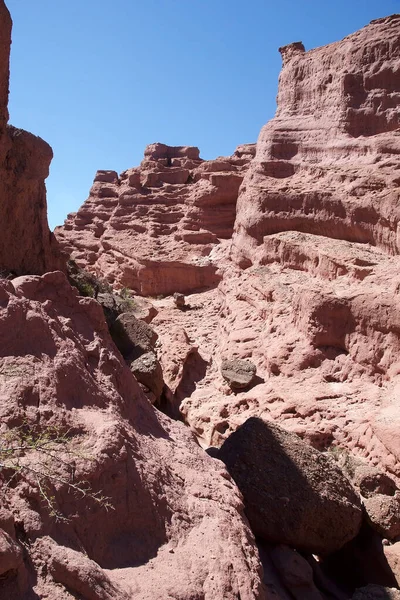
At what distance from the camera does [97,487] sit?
3.87 m

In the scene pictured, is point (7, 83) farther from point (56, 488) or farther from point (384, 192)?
point (384, 192)

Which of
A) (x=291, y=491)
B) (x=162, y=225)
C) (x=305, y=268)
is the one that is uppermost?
(x=162, y=225)

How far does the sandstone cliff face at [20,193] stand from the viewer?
28.6 feet

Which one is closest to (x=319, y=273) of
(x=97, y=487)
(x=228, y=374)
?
(x=228, y=374)

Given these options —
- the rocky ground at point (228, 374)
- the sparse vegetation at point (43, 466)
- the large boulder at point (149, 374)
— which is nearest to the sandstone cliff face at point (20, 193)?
the rocky ground at point (228, 374)

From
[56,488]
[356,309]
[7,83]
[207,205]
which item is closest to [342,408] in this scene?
[356,309]

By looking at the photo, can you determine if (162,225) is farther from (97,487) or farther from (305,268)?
(97,487)

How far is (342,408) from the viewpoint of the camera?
9.79 m

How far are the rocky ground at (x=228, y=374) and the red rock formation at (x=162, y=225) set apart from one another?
14 centimetres

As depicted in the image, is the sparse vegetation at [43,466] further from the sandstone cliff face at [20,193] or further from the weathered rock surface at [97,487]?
the sandstone cliff face at [20,193]

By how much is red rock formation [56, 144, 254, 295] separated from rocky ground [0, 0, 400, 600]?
138 mm

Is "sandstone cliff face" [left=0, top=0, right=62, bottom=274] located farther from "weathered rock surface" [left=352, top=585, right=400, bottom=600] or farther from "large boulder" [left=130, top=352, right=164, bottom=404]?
"weathered rock surface" [left=352, top=585, right=400, bottom=600]

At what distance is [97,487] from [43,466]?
0.53 metres

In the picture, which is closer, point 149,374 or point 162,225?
point 149,374
